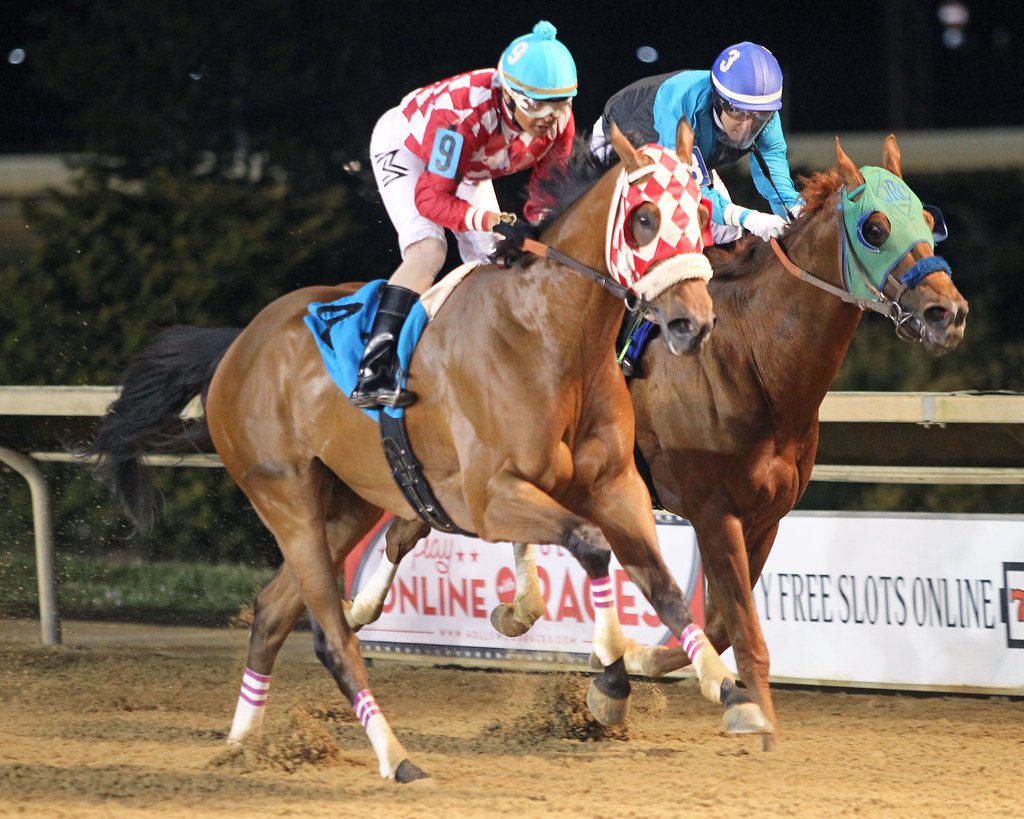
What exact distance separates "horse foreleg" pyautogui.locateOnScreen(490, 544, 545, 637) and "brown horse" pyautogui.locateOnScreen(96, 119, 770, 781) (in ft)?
0.61

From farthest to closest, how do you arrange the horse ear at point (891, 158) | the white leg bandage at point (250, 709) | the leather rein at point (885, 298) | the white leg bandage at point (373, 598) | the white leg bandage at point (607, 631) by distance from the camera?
the white leg bandage at point (373, 598) < the white leg bandage at point (250, 709) < the horse ear at point (891, 158) < the leather rein at point (885, 298) < the white leg bandage at point (607, 631)

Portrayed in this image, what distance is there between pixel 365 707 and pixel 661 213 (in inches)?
65.9

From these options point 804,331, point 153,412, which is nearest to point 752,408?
point 804,331

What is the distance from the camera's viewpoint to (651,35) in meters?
13.7

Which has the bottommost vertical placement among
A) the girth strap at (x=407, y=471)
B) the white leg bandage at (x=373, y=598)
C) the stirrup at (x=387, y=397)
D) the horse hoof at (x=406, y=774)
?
the horse hoof at (x=406, y=774)

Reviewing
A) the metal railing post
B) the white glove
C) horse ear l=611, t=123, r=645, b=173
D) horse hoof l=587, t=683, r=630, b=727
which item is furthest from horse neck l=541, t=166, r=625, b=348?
the metal railing post

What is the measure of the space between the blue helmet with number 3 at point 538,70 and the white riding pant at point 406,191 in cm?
50

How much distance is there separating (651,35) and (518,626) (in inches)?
408

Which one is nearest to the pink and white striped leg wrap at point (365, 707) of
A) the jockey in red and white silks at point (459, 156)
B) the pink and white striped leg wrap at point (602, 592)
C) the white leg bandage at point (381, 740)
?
the white leg bandage at point (381, 740)

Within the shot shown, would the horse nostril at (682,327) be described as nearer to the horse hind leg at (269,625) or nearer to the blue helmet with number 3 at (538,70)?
the blue helmet with number 3 at (538,70)

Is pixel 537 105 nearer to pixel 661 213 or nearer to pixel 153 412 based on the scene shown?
pixel 661 213

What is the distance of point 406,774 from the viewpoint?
4.10 metres

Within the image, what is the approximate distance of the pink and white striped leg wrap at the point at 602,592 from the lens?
150 inches

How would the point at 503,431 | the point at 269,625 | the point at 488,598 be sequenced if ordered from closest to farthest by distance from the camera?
the point at 503,431, the point at 269,625, the point at 488,598
